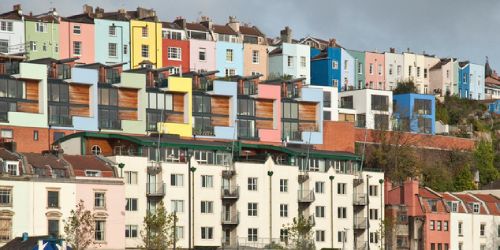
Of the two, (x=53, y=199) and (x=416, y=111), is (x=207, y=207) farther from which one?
(x=416, y=111)

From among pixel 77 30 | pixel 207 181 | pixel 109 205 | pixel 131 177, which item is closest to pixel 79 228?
pixel 109 205

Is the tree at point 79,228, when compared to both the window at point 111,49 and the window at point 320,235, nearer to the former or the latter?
the window at point 320,235

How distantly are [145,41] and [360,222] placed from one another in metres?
36.3

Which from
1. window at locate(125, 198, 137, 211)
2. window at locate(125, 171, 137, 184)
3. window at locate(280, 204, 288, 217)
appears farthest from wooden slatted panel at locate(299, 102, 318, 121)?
window at locate(125, 198, 137, 211)

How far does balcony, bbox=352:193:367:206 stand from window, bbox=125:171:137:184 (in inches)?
965

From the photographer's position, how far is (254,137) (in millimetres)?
136125

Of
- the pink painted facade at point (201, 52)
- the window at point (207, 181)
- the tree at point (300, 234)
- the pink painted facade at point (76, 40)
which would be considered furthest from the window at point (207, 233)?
the pink painted facade at point (201, 52)

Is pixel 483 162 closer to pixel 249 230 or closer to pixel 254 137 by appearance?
pixel 254 137

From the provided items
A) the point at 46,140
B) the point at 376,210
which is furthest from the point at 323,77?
the point at 46,140

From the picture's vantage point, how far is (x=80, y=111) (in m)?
125

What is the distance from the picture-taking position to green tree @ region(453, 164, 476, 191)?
150000 millimetres

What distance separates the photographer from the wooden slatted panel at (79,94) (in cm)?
12419

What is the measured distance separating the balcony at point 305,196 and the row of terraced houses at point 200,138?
10cm

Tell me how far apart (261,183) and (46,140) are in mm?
19485
